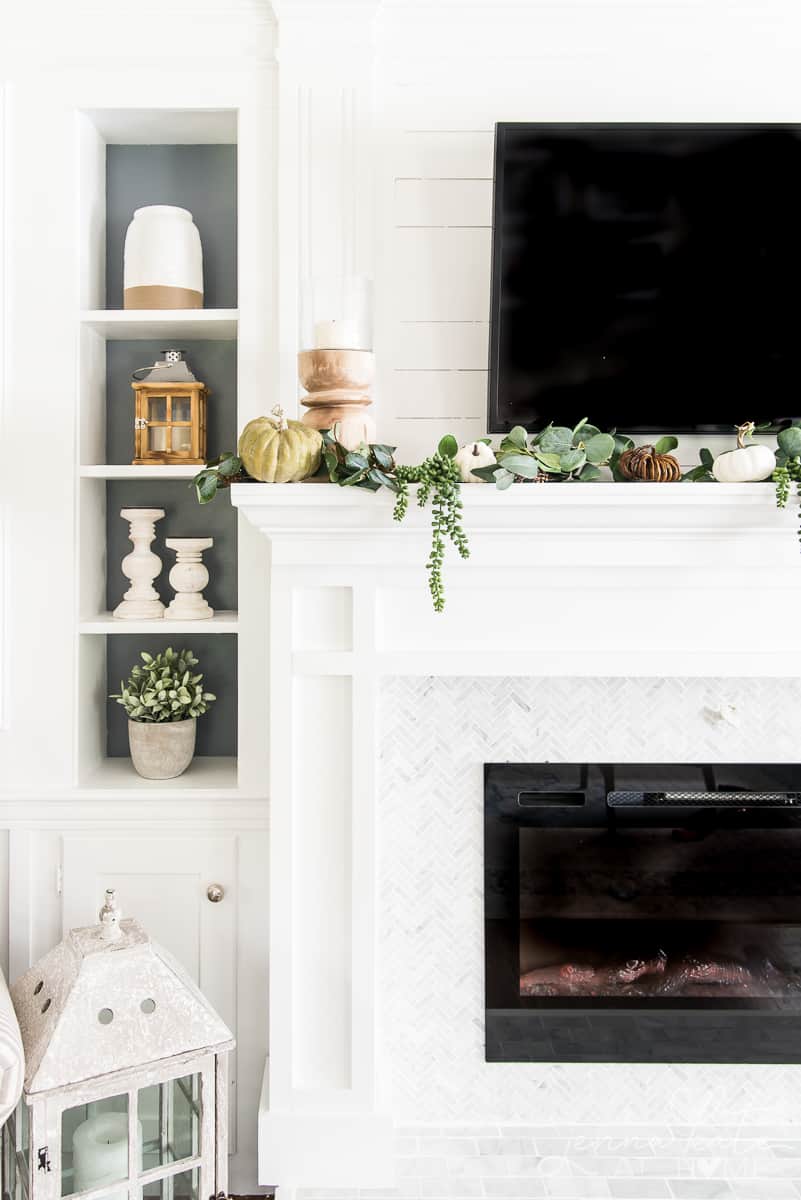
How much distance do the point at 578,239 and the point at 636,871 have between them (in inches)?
51.8

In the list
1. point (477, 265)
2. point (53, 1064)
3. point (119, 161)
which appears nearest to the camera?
point (53, 1064)

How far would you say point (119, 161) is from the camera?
6.77 ft

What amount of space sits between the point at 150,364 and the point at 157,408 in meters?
0.20

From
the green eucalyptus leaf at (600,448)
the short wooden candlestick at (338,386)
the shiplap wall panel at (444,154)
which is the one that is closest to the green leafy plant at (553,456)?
the green eucalyptus leaf at (600,448)

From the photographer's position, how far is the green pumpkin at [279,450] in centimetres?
156

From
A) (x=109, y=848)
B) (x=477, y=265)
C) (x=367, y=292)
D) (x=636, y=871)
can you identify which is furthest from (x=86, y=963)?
(x=477, y=265)

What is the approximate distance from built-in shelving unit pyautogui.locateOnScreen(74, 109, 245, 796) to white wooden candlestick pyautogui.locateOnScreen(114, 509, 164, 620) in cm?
7

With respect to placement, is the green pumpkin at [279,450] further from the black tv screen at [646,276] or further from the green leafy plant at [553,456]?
the black tv screen at [646,276]

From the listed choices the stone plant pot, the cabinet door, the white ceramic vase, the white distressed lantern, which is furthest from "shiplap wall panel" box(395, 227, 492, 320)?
the white distressed lantern

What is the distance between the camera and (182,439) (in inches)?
75.8

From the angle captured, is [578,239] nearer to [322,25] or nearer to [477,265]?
[477,265]

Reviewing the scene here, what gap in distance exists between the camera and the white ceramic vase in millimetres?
1885

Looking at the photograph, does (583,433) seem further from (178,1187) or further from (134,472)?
(178,1187)

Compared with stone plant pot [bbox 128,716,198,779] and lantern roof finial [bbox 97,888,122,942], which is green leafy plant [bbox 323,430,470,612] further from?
lantern roof finial [bbox 97,888,122,942]
